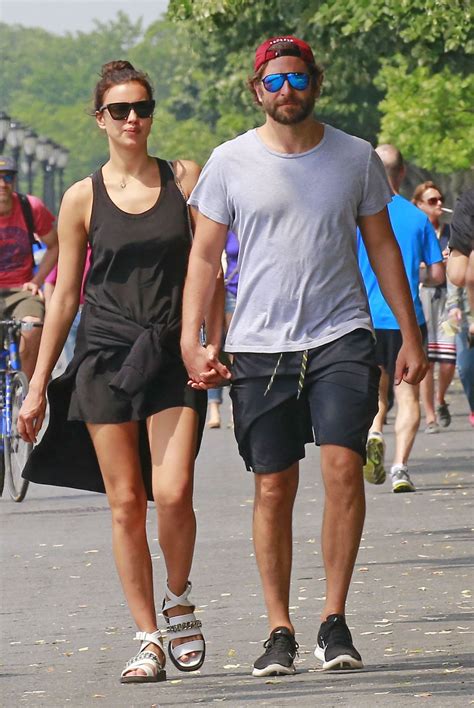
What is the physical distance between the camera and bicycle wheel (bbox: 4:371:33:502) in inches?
502

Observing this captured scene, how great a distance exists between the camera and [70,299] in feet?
22.1

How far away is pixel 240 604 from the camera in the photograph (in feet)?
26.6

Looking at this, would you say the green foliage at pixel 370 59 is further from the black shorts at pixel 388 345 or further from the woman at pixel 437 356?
the woman at pixel 437 356

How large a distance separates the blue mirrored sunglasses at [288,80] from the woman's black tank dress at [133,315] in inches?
18.4

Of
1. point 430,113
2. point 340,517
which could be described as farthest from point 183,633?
point 430,113

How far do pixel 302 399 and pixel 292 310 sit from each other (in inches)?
12.1

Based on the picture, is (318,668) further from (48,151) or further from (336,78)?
(48,151)

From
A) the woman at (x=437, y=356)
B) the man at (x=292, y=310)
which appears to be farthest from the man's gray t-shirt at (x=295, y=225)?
the woman at (x=437, y=356)

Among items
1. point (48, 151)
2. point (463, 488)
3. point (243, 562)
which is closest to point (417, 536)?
point (243, 562)

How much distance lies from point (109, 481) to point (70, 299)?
605 millimetres

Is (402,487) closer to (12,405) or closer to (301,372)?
(12,405)

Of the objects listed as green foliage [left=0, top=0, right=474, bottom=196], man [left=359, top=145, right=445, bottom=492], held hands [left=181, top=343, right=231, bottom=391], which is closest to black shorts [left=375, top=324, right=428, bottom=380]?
man [left=359, top=145, right=445, bottom=492]

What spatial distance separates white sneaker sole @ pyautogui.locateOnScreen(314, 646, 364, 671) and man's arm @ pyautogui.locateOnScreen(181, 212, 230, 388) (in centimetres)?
92

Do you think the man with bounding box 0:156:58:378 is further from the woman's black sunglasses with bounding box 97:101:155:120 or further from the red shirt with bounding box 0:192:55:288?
the woman's black sunglasses with bounding box 97:101:155:120
